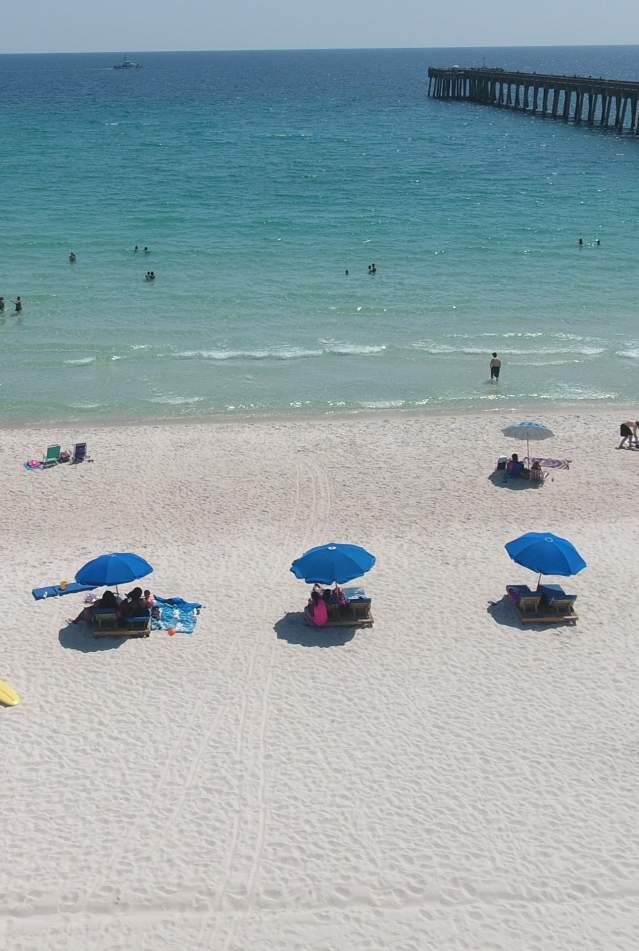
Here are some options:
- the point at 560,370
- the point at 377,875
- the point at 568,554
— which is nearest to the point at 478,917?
the point at 377,875

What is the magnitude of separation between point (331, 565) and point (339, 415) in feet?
36.7

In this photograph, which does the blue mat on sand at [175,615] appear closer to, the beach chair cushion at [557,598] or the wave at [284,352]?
the beach chair cushion at [557,598]

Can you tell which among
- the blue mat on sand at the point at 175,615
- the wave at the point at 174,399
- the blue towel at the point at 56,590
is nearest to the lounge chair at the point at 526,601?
the blue mat on sand at the point at 175,615

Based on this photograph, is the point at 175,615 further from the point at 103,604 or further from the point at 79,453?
the point at 79,453

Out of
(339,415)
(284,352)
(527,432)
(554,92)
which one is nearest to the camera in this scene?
(527,432)

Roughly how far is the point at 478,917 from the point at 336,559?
620 cm

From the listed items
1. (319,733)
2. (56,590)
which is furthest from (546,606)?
(56,590)

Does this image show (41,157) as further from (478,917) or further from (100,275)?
(478,917)

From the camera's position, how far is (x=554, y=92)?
92.0m

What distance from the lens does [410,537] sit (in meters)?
18.3

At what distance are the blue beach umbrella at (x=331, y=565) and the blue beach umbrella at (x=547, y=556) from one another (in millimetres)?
2457

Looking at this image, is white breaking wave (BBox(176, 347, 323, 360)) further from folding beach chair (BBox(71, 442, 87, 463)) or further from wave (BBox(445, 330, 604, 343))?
folding beach chair (BBox(71, 442, 87, 463))

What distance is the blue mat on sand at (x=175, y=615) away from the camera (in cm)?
1511

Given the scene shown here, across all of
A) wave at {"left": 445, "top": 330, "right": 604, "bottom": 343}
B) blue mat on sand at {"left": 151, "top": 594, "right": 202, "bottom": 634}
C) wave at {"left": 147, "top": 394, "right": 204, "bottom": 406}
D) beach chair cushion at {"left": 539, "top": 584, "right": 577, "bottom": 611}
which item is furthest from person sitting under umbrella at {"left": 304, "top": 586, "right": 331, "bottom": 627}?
wave at {"left": 445, "top": 330, "right": 604, "bottom": 343}
